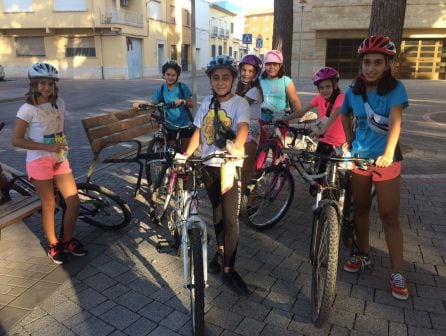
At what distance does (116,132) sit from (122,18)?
100 ft

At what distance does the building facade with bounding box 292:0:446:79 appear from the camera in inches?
1111

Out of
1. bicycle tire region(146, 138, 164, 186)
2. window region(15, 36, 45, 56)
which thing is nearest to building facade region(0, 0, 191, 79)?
window region(15, 36, 45, 56)

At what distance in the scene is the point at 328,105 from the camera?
15.4 ft

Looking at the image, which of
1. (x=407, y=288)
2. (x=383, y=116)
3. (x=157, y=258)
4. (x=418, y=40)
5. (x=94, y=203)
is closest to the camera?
(x=383, y=116)

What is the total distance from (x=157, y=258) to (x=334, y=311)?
1675 mm

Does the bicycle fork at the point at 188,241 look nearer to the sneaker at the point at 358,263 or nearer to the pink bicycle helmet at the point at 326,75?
the sneaker at the point at 358,263

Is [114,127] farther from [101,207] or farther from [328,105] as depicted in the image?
[328,105]

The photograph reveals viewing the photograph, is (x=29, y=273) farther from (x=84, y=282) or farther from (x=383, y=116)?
(x=383, y=116)

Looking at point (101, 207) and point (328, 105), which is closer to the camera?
point (101, 207)

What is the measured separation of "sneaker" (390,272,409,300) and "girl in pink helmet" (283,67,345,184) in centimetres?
158

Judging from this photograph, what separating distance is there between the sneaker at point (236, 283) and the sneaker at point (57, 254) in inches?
60.9

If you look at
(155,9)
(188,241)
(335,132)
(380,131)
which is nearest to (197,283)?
(188,241)

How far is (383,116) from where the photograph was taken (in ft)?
9.79

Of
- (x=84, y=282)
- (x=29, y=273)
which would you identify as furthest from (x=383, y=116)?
(x=29, y=273)
